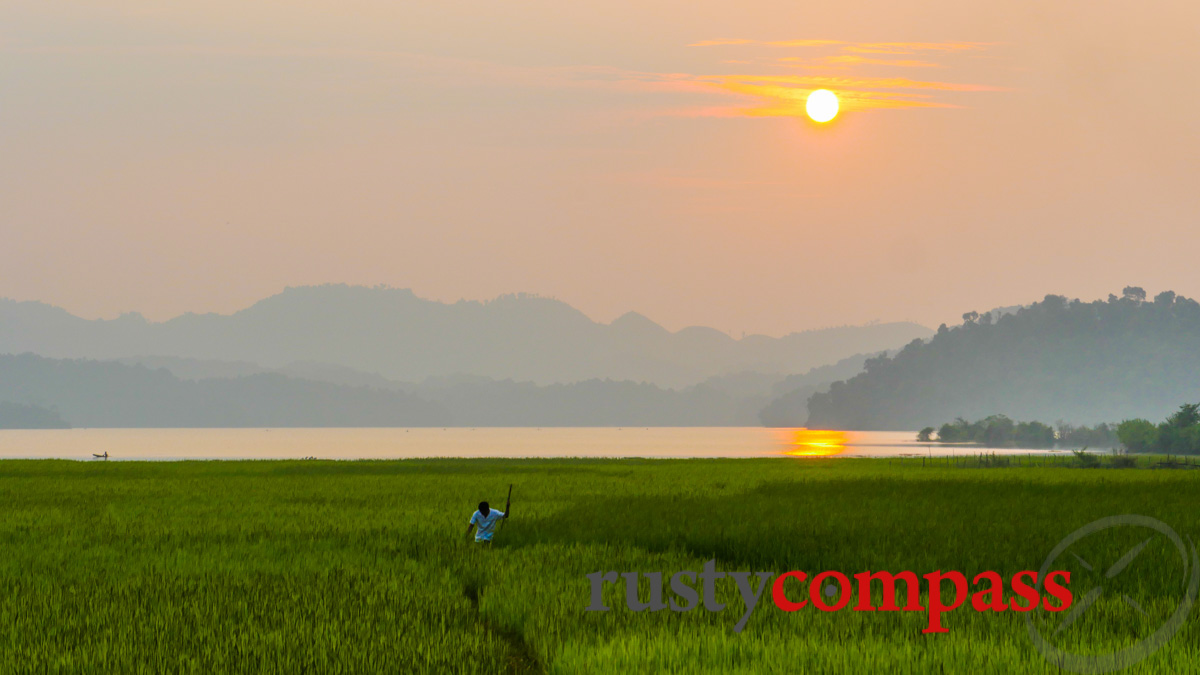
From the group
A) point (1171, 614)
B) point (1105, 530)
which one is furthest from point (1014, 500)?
point (1171, 614)

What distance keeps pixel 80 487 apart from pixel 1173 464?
62763mm

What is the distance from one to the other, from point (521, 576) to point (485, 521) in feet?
11.2

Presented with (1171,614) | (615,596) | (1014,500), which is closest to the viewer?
(1171,614)

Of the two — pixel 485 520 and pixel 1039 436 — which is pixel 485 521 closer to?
pixel 485 520

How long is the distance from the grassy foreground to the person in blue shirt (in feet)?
1.67

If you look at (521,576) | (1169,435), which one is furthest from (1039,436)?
(521,576)

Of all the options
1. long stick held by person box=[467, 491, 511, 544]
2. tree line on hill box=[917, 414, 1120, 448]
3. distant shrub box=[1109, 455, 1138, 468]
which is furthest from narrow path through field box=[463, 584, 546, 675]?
tree line on hill box=[917, 414, 1120, 448]

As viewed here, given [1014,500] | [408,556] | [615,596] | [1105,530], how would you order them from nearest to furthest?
[615,596] < [408,556] < [1105,530] < [1014,500]

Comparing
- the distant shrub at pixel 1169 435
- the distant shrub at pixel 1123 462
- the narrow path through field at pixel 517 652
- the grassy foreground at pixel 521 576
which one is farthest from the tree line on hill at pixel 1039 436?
the narrow path through field at pixel 517 652

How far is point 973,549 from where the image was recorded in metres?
19.3

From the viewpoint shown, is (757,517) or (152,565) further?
(757,517)

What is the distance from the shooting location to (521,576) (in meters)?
16.7

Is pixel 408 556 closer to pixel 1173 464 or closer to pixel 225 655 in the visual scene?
pixel 225 655

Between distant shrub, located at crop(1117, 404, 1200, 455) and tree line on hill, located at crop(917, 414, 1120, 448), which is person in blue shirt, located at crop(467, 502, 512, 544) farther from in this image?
tree line on hill, located at crop(917, 414, 1120, 448)
